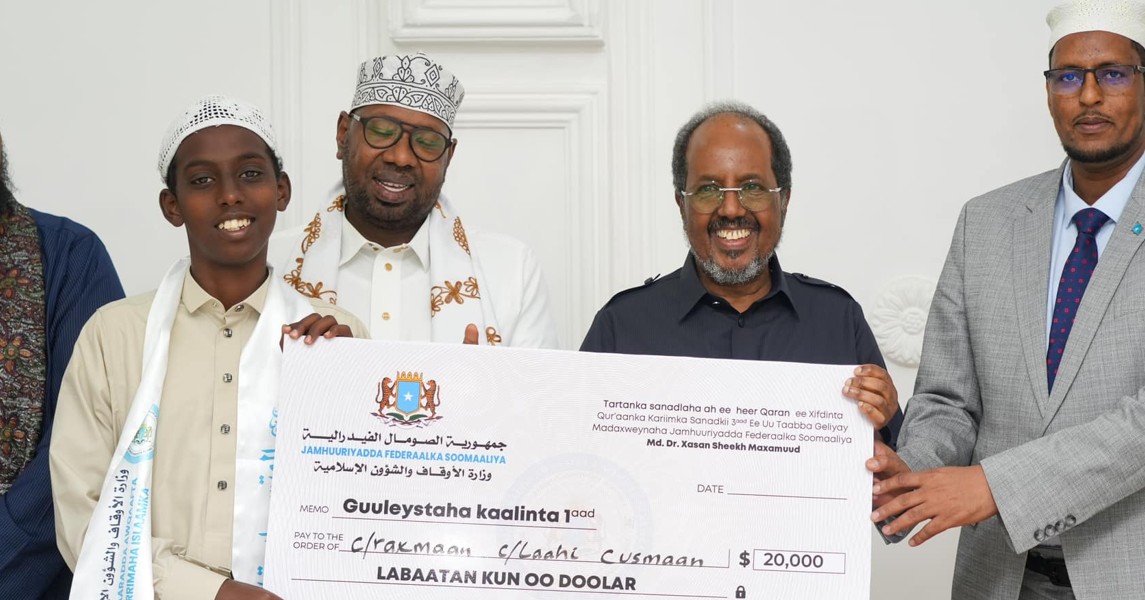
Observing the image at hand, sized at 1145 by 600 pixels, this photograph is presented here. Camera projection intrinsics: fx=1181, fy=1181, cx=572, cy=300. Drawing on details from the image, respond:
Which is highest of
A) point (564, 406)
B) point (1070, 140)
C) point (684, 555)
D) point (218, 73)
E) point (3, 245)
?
point (218, 73)

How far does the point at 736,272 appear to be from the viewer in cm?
279

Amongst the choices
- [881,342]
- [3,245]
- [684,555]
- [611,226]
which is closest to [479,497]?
[684,555]

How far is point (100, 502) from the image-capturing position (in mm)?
2262

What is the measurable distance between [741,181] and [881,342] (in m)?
1.71

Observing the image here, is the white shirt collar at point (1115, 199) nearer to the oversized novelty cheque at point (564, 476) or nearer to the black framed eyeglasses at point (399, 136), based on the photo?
the oversized novelty cheque at point (564, 476)

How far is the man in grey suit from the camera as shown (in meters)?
2.35

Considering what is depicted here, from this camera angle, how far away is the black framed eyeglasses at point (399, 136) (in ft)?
9.59

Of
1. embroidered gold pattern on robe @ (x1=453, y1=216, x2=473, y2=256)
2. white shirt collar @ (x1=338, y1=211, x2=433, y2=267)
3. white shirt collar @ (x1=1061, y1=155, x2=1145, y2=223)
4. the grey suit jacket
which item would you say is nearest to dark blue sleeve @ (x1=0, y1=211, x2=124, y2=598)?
white shirt collar @ (x1=338, y1=211, x2=433, y2=267)

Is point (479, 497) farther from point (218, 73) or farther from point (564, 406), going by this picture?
point (218, 73)

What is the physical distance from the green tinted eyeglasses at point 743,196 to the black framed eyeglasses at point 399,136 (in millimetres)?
674

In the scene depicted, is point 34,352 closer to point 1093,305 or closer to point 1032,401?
point 1032,401

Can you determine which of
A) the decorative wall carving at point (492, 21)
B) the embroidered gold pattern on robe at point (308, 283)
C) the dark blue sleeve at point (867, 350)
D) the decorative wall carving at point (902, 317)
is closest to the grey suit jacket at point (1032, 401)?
the dark blue sleeve at point (867, 350)

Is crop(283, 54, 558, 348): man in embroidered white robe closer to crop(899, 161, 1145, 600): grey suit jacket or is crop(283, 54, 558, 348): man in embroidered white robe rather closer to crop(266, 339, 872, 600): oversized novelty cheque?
crop(266, 339, 872, 600): oversized novelty cheque

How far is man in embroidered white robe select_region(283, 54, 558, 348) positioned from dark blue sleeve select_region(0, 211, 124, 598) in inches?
18.5
